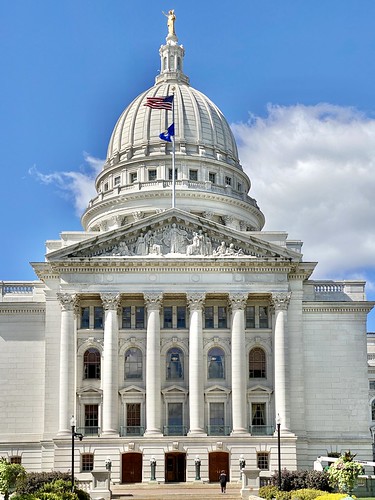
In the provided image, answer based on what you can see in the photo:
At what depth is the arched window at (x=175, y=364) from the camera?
79.1 meters

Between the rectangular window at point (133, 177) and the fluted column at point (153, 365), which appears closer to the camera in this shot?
the fluted column at point (153, 365)

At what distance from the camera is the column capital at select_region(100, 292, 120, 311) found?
77.6 meters

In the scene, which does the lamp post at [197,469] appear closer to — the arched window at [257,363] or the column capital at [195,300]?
the arched window at [257,363]

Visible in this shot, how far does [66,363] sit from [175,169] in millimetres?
31081

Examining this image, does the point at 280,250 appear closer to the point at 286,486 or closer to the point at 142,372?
the point at 142,372

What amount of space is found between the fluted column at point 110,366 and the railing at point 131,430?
2.80ft

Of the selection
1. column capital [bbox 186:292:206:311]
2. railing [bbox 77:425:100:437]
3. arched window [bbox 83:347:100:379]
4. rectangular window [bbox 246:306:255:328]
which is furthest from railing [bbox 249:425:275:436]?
arched window [bbox 83:347:100:379]

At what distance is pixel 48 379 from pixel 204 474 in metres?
15.2

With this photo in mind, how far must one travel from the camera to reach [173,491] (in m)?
66.9

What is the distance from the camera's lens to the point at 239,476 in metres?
74.6

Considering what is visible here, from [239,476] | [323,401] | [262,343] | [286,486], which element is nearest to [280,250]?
[262,343]

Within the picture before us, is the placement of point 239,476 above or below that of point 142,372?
below

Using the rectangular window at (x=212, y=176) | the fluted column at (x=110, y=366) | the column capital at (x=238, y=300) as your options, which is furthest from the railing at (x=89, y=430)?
the rectangular window at (x=212, y=176)

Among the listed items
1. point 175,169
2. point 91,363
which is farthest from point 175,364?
point 175,169
